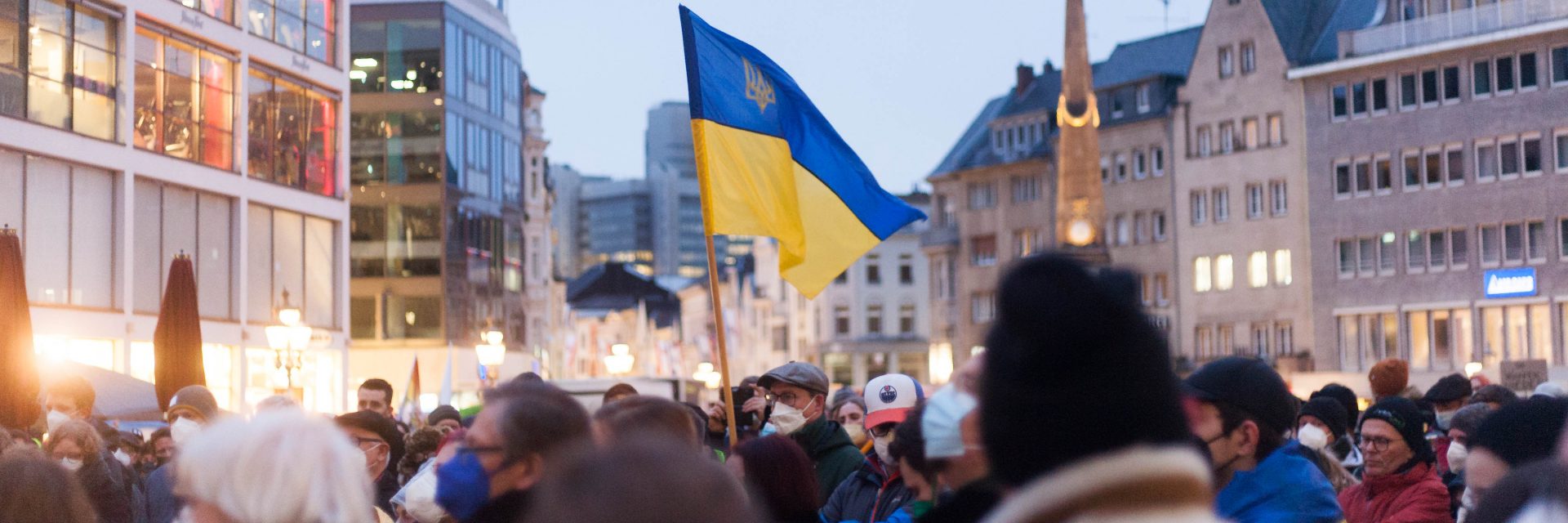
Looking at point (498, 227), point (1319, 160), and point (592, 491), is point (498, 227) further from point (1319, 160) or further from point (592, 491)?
point (592, 491)

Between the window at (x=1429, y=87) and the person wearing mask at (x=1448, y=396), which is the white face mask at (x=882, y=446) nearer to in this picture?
the person wearing mask at (x=1448, y=396)

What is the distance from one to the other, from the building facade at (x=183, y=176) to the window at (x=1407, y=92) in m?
35.4

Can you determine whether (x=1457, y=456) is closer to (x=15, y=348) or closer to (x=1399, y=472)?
(x=1399, y=472)

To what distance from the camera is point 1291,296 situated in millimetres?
→ 68438

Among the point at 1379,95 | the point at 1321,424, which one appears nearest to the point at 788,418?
the point at 1321,424

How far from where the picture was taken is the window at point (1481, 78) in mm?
60500

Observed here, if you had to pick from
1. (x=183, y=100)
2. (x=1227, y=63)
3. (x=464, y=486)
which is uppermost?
(x=1227, y=63)

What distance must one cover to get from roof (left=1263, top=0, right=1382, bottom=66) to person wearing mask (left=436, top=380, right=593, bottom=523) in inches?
2509

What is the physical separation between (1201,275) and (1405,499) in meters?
65.6

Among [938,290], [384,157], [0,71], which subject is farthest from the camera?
[938,290]

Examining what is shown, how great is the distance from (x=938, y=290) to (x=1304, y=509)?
8545 centimetres

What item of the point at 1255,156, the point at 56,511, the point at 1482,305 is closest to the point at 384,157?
the point at 1255,156

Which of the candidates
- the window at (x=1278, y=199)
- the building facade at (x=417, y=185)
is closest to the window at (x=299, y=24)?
the building facade at (x=417, y=185)

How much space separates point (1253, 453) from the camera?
6.16 meters
